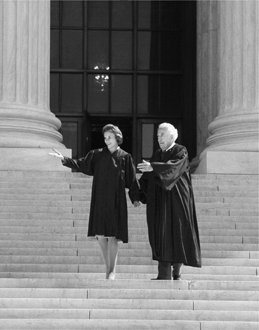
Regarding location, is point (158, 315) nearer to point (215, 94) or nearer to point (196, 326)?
point (196, 326)

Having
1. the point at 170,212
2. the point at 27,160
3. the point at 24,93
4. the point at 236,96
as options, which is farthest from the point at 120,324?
the point at 236,96

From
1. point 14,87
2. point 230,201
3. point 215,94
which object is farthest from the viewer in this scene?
Result: point 215,94

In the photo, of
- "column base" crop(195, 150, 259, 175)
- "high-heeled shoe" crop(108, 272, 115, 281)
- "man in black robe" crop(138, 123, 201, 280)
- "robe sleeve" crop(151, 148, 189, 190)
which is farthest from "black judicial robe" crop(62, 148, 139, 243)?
"column base" crop(195, 150, 259, 175)

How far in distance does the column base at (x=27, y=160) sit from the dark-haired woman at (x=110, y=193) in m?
6.38

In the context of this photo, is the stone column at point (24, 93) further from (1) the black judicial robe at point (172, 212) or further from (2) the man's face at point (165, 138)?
(1) the black judicial robe at point (172, 212)

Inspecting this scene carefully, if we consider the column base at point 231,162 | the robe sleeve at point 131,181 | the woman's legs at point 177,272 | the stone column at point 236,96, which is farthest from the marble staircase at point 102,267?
the robe sleeve at point 131,181

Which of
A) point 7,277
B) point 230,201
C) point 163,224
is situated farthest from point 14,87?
point 163,224

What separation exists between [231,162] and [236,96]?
1595mm

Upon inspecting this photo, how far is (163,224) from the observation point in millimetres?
14219

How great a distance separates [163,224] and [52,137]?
850 centimetres

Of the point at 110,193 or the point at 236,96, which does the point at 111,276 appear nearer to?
the point at 110,193

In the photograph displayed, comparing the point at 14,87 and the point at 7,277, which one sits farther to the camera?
the point at 14,87

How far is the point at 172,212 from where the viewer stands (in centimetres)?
1427

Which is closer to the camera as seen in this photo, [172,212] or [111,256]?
[172,212]
